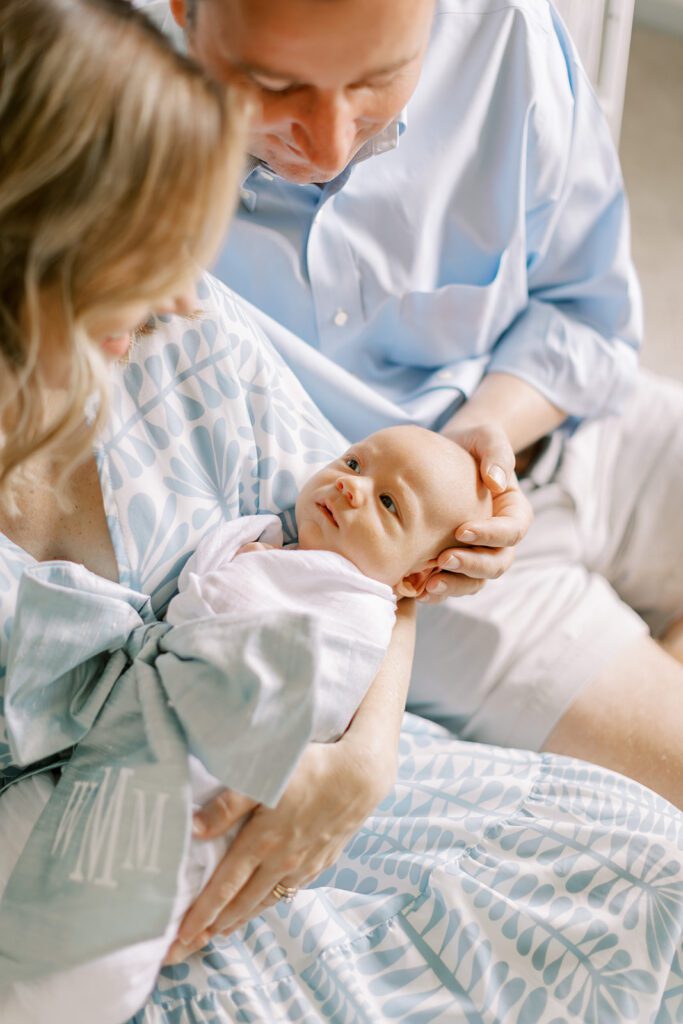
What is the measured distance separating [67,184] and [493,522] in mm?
623

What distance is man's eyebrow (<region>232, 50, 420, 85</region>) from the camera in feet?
3.24

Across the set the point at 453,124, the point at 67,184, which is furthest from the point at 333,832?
the point at 453,124

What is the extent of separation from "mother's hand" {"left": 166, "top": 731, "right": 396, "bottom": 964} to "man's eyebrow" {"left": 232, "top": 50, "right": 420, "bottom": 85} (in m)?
0.61

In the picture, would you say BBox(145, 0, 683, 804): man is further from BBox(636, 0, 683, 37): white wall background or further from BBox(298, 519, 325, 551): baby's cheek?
BBox(636, 0, 683, 37): white wall background

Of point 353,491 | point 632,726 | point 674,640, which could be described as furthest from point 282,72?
point 674,640

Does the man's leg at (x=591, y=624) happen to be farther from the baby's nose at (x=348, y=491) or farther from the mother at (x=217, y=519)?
the baby's nose at (x=348, y=491)

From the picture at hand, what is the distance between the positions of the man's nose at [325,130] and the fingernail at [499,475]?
371mm

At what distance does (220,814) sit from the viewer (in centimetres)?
99

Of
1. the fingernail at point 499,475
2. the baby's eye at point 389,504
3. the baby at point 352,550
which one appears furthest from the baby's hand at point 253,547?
the fingernail at point 499,475

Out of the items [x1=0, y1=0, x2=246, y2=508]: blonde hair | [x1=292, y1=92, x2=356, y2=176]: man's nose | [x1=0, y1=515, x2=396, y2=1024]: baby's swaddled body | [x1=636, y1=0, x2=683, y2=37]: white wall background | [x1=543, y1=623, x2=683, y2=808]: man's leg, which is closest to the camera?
[x1=0, y1=0, x2=246, y2=508]: blonde hair

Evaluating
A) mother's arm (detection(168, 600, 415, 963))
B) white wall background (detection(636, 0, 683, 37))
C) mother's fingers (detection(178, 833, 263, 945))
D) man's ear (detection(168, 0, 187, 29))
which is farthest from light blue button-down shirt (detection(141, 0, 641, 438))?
white wall background (detection(636, 0, 683, 37))

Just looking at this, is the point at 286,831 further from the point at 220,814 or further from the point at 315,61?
the point at 315,61

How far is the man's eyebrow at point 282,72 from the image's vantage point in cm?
99

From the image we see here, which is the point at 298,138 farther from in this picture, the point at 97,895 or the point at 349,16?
the point at 97,895
